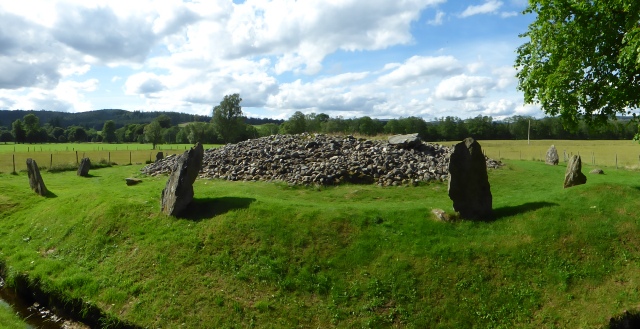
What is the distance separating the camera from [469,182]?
16875 millimetres

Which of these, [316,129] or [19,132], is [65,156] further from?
[19,132]

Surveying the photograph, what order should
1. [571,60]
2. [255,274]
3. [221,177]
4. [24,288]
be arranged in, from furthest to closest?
[221,177]
[571,60]
[24,288]
[255,274]

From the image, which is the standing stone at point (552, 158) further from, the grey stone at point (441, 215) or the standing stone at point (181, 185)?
the standing stone at point (181, 185)

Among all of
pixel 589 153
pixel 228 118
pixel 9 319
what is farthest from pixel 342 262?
pixel 228 118

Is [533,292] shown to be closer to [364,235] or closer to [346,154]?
[364,235]

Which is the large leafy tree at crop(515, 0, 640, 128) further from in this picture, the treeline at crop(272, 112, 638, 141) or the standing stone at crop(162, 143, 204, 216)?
the treeline at crop(272, 112, 638, 141)

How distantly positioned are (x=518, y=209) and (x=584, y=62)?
7.75 metres

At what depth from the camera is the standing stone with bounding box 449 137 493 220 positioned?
1675 cm

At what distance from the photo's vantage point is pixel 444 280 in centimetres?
1371

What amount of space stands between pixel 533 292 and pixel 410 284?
146 inches

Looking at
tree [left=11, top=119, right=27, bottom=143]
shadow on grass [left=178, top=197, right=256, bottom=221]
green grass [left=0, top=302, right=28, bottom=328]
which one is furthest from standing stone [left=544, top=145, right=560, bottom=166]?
tree [left=11, top=119, right=27, bottom=143]

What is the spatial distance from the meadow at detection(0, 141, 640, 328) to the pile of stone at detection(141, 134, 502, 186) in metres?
6.05

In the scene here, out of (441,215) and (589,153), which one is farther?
(589,153)

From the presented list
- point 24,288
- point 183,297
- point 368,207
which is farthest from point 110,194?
point 368,207
